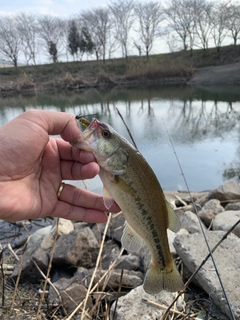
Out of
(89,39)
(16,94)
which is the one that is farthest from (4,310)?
(89,39)

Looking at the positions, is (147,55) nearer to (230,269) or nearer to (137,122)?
(137,122)

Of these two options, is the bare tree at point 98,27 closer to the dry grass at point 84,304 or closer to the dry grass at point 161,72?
the dry grass at point 161,72

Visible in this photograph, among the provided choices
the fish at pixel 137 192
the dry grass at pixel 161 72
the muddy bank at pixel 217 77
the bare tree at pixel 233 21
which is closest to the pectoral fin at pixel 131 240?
the fish at pixel 137 192

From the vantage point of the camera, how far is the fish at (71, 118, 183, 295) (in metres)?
2.02

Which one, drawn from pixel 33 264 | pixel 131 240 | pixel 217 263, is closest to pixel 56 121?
pixel 131 240

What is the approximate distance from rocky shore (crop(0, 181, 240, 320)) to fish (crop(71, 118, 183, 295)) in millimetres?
326

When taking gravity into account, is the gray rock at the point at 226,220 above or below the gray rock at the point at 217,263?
Answer: below

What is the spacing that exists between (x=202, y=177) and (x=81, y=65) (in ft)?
168

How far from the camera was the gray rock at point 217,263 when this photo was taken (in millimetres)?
2852

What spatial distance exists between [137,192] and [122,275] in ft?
2.06

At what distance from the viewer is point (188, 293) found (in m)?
3.39

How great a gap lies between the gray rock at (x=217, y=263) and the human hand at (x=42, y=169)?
1257 mm

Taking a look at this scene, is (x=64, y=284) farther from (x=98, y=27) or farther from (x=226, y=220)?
(x=98, y=27)

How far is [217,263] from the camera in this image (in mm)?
3246
